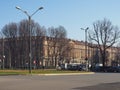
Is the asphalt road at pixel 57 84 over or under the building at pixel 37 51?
under

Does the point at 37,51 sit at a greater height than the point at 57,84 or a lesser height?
greater

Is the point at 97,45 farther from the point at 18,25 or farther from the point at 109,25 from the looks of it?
the point at 18,25

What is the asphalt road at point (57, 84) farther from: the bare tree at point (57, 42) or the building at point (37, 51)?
the bare tree at point (57, 42)

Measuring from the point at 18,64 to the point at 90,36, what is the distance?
29679 millimetres

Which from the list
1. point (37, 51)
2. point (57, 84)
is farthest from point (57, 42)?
point (57, 84)

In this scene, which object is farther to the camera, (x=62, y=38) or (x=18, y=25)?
(x=62, y=38)

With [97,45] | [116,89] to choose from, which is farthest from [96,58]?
[116,89]

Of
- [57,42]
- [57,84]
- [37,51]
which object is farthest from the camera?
[57,42]

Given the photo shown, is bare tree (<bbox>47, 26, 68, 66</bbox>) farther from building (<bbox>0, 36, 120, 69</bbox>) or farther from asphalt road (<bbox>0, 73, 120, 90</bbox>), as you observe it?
asphalt road (<bbox>0, 73, 120, 90</bbox>)

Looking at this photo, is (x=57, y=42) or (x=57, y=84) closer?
(x=57, y=84)

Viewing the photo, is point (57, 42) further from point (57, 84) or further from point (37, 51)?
point (57, 84)

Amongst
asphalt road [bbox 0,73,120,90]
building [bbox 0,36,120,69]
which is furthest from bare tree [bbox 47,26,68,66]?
asphalt road [bbox 0,73,120,90]

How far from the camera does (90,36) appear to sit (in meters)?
111

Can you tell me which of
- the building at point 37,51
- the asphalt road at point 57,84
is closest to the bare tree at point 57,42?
the building at point 37,51
